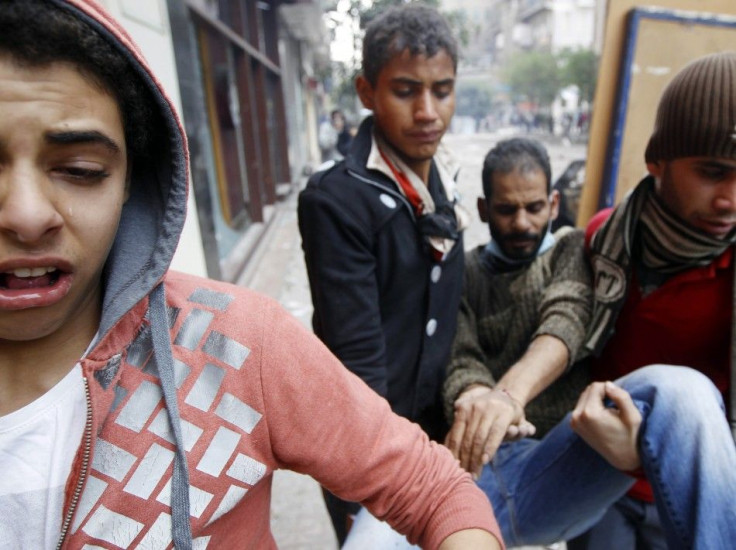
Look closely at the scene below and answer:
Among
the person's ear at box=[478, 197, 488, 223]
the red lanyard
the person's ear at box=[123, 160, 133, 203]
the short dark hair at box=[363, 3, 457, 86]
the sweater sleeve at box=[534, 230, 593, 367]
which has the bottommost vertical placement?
the sweater sleeve at box=[534, 230, 593, 367]

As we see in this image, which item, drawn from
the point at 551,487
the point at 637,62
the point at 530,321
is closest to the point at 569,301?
the point at 530,321

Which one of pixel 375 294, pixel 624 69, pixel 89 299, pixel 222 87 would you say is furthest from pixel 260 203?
pixel 89 299

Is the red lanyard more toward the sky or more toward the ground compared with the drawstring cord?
more toward the sky

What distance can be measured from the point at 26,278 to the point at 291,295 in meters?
4.37

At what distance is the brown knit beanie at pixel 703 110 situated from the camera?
1.13 meters

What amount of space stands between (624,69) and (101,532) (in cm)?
239

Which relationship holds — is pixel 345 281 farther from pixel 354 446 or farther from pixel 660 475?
pixel 660 475

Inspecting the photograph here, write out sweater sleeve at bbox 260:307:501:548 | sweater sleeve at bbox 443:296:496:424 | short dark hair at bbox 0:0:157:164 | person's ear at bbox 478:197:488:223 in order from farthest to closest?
1. person's ear at bbox 478:197:488:223
2. sweater sleeve at bbox 443:296:496:424
3. sweater sleeve at bbox 260:307:501:548
4. short dark hair at bbox 0:0:157:164

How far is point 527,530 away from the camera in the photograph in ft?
4.39

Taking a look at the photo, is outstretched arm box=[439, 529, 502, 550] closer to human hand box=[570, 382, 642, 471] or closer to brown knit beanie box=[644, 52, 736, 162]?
human hand box=[570, 382, 642, 471]

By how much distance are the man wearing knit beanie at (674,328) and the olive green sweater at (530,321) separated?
0.05 m

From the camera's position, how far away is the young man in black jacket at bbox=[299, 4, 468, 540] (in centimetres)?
137

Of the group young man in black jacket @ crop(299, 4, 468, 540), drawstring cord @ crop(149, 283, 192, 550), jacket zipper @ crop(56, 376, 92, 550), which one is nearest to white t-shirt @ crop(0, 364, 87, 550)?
jacket zipper @ crop(56, 376, 92, 550)

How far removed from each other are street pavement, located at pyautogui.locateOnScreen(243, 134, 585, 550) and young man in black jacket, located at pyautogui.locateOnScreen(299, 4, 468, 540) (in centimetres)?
32
